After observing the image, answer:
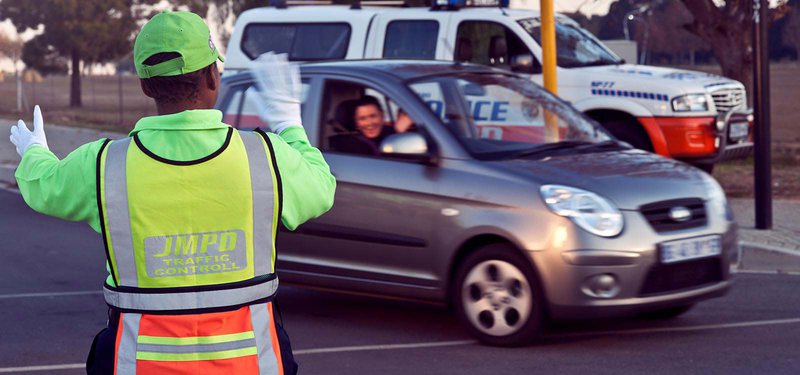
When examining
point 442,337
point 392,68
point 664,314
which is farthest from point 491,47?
point 442,337

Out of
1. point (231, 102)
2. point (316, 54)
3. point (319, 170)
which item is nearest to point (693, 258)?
point (231, 102)

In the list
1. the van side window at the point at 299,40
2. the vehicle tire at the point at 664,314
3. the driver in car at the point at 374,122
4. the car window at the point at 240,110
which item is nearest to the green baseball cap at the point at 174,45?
the driver in car at the point at 374,122

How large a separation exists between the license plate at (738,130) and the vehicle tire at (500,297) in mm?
7126

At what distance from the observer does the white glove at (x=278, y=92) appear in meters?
3.16

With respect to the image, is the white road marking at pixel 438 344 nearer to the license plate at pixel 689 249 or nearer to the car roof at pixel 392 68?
the license plate at pixel 689 249

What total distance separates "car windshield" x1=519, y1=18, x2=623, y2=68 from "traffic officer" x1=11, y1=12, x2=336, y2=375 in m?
11.3

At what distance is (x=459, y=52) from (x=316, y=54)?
191cm

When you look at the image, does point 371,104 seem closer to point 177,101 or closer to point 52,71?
point 177,101

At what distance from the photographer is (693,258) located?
7.01 metres

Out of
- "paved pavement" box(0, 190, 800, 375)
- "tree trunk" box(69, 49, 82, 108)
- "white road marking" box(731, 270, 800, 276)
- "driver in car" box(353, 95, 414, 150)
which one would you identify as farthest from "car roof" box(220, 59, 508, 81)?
"tree trunk" box(69, 49, 82, 108)

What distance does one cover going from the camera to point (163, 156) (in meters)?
2.73

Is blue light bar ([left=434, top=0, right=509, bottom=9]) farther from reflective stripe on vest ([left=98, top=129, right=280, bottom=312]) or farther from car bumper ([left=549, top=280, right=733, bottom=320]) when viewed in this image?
Result: reflective stripe on vest ([left=98, top=129, right=280, bottom=312])

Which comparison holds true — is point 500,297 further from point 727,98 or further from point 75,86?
point 75,86

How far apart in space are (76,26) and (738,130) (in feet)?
135
